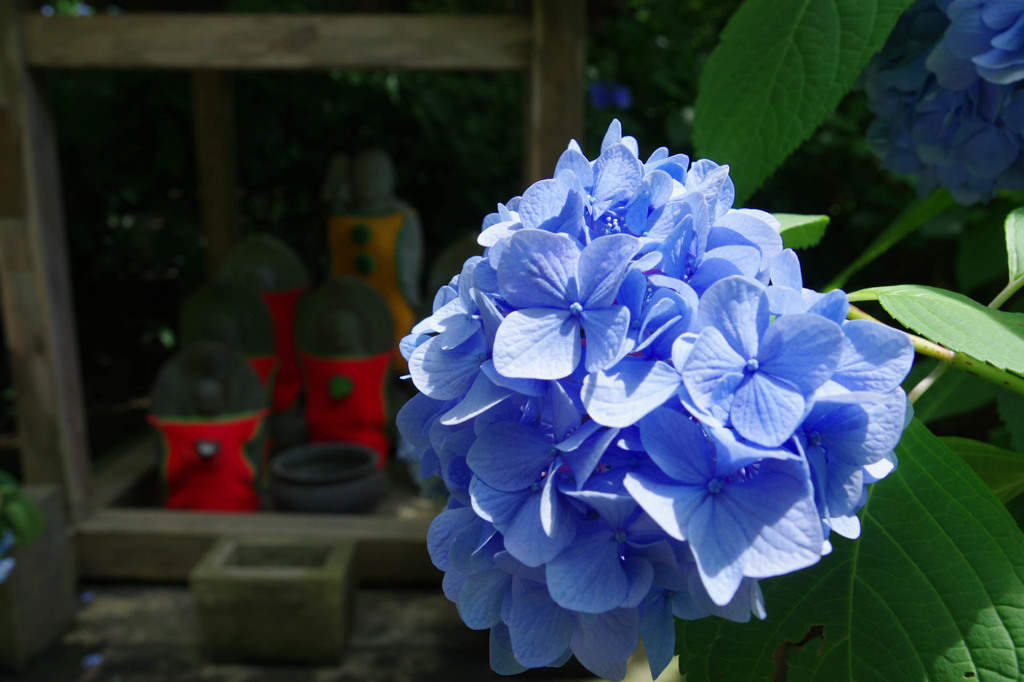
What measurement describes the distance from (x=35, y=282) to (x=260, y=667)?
0.85 metres

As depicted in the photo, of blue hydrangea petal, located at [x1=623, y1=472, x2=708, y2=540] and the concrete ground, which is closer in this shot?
blue hydrangea petal, located at [x1=623, y1=472, x2=708, y2=540]

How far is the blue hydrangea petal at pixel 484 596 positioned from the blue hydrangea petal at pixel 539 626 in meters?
0.02

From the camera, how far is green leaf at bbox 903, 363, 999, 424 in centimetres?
70

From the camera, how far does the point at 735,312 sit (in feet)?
0.91

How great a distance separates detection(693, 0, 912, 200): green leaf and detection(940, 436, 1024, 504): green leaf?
20cm

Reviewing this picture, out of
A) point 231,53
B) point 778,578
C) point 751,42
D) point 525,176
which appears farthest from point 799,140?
point 231,53

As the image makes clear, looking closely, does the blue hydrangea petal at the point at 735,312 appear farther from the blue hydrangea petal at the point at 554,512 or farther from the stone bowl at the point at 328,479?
the stone bowl at the point at 328,479

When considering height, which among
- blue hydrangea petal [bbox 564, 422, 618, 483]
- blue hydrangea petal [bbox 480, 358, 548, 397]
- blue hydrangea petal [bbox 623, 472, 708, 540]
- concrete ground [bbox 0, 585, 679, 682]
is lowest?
concrete ground [bbox 0, 585, 679, 682]

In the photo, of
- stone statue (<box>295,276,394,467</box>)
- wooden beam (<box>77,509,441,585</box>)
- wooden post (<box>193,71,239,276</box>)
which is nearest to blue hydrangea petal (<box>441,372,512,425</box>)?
wooden beam (<box>77,509,441,585</box>)

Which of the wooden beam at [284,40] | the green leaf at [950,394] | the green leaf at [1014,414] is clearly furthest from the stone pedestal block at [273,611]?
the green leaf at [1014,414]

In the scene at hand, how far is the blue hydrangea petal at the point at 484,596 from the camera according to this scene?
32 cm

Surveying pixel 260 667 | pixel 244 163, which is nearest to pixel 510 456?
pixel 260 667

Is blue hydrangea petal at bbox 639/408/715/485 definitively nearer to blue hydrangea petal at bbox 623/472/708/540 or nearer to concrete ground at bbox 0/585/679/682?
blue hydrangea petal at bbox 623/472/708/540

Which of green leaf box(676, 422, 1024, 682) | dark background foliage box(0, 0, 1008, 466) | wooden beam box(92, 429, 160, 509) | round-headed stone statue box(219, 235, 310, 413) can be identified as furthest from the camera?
Result: dark background foliage box(0, 0, 1008, 466)
